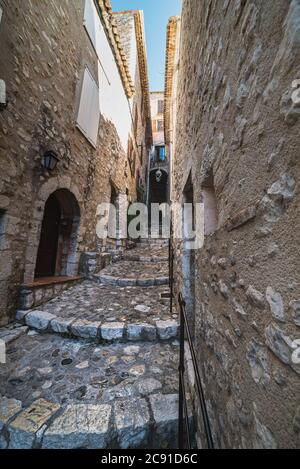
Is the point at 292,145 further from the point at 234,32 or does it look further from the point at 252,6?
the point at 234,32

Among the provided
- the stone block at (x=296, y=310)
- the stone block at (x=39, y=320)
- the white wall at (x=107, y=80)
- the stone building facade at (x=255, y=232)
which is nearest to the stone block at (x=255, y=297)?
the stone building facade at (x=255, y=232)

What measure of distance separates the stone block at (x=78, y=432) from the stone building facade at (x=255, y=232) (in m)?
0.79

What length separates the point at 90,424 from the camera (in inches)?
53.9

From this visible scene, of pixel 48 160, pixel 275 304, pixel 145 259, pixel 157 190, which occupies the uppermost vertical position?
pixel 157 190

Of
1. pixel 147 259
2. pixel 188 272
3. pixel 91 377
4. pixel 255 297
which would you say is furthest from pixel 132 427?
pixel 147 259

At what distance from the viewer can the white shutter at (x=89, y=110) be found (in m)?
4.65

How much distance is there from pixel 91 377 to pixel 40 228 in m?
2.58

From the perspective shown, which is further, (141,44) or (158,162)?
(158,162)

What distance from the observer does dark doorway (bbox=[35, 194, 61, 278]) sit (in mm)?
4090

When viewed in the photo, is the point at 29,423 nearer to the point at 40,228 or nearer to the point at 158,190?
the point at 40,228

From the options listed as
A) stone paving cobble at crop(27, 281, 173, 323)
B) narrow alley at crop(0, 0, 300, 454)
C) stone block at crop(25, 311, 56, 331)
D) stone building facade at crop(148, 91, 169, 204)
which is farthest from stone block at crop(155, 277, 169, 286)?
stone building facade at crop(148, 91, 169, 204)

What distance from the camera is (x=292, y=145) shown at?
0.57m

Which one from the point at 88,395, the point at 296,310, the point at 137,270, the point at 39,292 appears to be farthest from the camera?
the point at 137,270

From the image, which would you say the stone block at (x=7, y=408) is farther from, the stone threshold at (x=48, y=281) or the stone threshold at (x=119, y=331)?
the stone threshold at (x=48, y=281)
